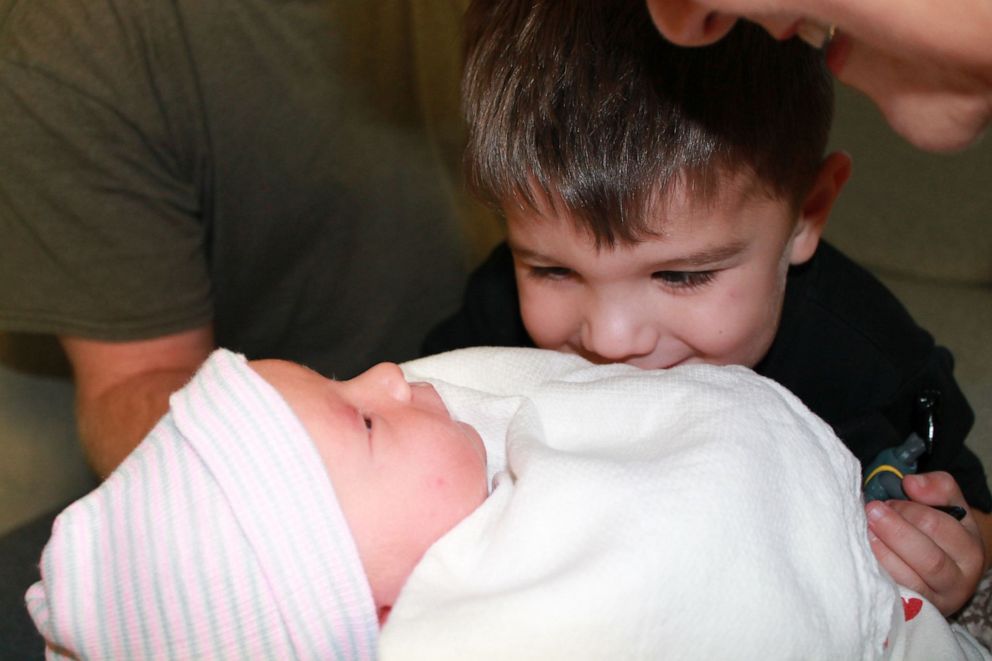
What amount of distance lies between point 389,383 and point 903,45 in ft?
1.57

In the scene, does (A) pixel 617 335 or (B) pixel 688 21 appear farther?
(A) pixel 617 335

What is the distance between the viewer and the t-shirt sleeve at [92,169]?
4.03 feet

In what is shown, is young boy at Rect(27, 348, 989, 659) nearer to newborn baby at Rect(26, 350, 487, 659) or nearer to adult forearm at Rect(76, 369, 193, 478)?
newborn baby at Rect(26, 350, 487, 659)

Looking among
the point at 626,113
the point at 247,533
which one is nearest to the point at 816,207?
the point at 626,113

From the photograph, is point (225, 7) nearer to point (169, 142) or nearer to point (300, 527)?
point (169, 142)

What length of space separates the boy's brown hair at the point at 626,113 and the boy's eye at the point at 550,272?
0.35 feet

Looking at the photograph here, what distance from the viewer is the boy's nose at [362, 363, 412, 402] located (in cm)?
85

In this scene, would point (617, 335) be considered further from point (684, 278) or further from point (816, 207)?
point (816, 207)

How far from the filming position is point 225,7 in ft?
4.51

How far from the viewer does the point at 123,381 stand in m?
1.31

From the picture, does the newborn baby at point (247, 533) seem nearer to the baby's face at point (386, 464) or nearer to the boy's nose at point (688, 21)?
the baby's face at point (386, 464)

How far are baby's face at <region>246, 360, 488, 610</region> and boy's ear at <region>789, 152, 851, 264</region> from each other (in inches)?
19.5

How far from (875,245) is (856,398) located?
770 mm

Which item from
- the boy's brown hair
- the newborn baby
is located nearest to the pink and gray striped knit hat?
the newborn baby
